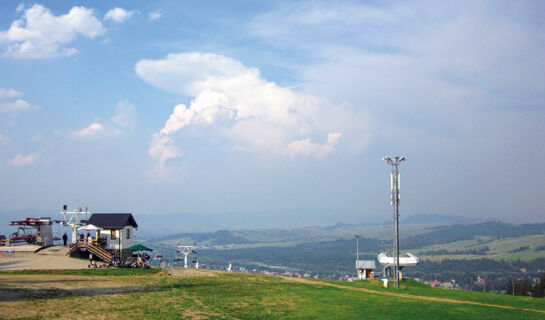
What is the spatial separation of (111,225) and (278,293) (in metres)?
33.4

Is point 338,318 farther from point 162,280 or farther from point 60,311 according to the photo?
point 162,280

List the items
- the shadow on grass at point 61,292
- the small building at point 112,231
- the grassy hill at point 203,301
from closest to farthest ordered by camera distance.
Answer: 1. the grassy hill at point 203,301
2. the shadow on grass at point 61,292
3. the small building at point 112,231

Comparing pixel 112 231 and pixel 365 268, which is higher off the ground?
pixel 112 231

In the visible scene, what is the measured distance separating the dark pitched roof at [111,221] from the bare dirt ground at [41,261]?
573 cm

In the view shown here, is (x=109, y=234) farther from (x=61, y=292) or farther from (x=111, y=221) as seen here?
(x=61, y=292)

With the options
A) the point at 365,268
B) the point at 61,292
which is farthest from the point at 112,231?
the point at 365,268

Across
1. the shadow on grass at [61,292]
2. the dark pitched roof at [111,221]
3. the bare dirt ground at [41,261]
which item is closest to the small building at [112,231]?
the dark pitched roof at [111,221]

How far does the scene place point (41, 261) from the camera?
54.2 meters

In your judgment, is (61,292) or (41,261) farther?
(41,261)

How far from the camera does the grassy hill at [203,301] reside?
96.9 feet

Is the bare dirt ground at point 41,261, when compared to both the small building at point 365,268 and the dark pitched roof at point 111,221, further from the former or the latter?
the small building at point 365,268

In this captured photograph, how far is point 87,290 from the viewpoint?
36594 millimetres

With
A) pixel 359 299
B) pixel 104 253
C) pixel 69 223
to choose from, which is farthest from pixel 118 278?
pixel 69 223

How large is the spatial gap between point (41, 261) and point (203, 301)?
29.1m
